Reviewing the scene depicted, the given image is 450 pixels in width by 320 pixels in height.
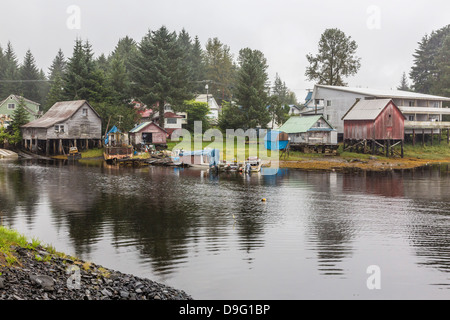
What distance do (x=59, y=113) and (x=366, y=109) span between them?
145ft

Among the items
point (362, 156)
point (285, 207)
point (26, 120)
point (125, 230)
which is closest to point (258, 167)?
point (362, 156)

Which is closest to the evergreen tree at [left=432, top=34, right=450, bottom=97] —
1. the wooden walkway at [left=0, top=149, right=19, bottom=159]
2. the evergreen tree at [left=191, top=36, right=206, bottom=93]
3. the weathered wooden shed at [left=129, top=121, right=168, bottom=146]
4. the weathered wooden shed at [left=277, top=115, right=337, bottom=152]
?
the weathered wooden shed at [left=277, top=115, right=337, bottom=152]

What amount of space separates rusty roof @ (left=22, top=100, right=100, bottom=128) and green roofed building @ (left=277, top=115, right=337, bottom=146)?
97.0 feet

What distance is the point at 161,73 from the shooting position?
A: 6944cm

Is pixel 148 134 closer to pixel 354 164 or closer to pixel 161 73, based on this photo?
pixel 161 73

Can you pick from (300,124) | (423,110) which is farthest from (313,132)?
(423,110)

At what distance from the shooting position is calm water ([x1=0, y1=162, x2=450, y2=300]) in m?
14.8

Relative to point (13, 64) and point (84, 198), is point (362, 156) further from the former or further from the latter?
point (13, 64)

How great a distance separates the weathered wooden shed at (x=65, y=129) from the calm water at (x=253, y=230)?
24960mm

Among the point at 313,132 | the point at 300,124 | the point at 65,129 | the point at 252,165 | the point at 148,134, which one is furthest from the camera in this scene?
the point at 148,134

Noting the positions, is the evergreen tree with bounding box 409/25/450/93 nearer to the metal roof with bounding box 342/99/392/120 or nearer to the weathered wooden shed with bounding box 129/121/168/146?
the metal roof with bounding box 342/99/392/120

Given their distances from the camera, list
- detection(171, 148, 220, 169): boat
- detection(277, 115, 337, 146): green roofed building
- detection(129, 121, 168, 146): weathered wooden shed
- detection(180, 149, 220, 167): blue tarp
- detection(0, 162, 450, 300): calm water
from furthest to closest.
→ detection(129, 121, 168, 146): weathered wooden shed
detection(277, 115, 337, 146): green roofed building
detection(171, 148, 220, 169): boat
detection(180, 149, 220, 167): blue tarp
detection(0, 162, 450, 300): calm water

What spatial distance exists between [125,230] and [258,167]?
2959cm

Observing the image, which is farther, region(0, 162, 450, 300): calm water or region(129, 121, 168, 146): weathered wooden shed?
region(129, 121, 168, 146): weathered wooden shed
